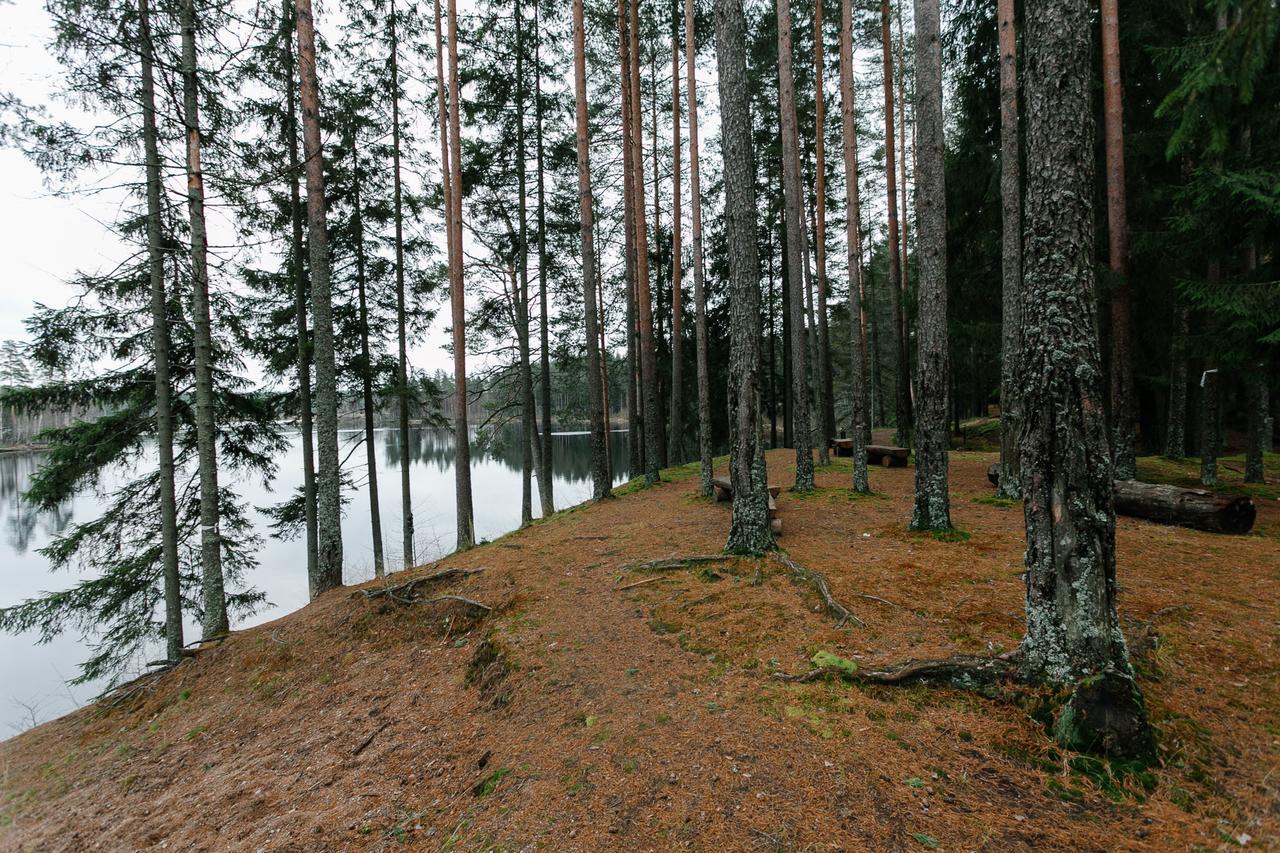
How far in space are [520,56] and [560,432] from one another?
6513 centimetres

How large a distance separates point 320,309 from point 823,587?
7816 millimetres

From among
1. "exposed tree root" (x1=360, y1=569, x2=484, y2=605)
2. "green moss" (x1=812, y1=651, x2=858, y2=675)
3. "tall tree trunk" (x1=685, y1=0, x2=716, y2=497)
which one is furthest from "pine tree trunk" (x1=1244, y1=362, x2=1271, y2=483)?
"exposed tree root" (x1=360, y1=569, x2=484, y2=605)

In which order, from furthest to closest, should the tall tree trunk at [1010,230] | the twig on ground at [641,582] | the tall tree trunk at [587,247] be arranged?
the tall tree trunk at [587,247] < the tall tree trunk at [1010,230] < the twig on ground at [641,582]

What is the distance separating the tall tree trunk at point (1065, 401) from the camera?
8.82 feet

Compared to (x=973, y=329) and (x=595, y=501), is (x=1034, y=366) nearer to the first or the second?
(x=595, y=501)

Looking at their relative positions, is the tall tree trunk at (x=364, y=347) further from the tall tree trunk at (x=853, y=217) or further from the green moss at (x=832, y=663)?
the green moss at (x=832, y=663)

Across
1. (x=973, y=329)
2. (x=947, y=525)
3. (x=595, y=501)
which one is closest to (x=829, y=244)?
(x=973, y=329)

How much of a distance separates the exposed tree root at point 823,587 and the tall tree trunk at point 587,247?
652 centimetres

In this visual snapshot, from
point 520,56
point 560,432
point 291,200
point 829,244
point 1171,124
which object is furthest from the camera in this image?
point 560,432

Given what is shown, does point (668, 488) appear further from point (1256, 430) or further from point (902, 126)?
point (902, 126)

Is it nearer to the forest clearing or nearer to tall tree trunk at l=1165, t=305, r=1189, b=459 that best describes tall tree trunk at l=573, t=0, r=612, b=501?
the forest clearing

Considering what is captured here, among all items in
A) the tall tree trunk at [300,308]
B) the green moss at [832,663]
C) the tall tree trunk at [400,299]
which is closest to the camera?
the green moss at [832,663]

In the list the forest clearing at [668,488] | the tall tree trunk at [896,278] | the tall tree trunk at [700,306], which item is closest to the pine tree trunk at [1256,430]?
the forest clearing at [668,488]

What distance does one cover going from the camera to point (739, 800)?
236 centimetres
